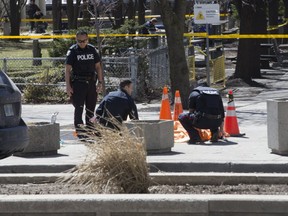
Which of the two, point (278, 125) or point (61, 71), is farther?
point (61, 71)

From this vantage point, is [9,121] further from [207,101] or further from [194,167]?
[207,101]

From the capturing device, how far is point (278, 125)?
35.2 ft

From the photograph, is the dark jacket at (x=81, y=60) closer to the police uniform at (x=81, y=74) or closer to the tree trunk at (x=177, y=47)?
the police uniform at (x=81, y=74)

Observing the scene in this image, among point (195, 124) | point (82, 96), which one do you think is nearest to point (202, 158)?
point (195, 124)

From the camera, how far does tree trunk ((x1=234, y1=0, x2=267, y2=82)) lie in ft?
79.8

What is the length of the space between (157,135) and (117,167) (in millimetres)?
3358

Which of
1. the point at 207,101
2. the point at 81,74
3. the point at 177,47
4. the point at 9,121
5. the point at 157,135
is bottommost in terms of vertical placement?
the point at 157,135

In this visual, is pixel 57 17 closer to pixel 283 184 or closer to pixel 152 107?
pixel 152 107

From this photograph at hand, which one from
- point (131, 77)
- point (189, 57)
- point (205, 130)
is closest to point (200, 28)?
point (189, 57)

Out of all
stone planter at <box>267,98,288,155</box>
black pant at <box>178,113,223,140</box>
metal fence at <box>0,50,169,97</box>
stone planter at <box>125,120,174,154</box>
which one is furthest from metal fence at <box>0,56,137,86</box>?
stone planter at <box>267,98,288,155</box>

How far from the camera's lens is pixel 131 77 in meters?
19.9

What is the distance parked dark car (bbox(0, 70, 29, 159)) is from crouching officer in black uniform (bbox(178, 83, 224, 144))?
4.31 meters

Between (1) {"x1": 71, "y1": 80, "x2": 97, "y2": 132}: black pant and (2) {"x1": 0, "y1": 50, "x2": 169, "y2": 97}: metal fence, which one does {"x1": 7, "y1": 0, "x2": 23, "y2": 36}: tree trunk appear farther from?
(1) {"x1": 71, "y1": 80, "x2": 97, "y2": 132}: black pant

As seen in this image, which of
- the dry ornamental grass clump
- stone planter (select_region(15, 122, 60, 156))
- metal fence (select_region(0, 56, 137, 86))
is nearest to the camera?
the dry ornamental grass clump
